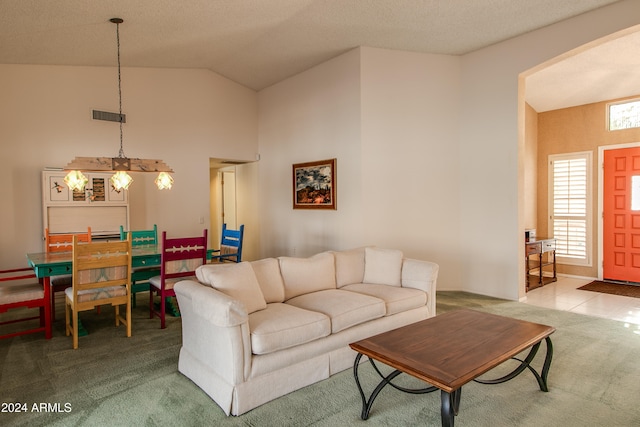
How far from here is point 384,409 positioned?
8.32 ft

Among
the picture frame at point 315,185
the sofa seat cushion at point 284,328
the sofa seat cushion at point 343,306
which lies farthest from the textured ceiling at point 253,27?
the sofa seat cushion at point 284,328

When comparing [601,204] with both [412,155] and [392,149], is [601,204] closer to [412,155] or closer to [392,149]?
[412,155]

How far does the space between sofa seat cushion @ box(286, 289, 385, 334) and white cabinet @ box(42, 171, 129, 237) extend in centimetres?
372

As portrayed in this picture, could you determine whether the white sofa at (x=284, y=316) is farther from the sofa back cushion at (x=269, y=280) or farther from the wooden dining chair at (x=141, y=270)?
the wooden dining chair at (x=141, y=270)

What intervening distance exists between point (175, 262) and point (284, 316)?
191 cm

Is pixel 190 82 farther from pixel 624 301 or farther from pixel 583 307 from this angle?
pixel 624 301

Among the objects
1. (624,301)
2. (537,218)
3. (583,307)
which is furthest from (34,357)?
(537,218)

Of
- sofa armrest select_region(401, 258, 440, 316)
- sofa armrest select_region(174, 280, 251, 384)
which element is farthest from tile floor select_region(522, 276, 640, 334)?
sofa armrest select_region(174, 280, 251, 384)

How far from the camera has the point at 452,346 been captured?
94.7 inches

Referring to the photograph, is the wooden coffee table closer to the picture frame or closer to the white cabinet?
the picture frame

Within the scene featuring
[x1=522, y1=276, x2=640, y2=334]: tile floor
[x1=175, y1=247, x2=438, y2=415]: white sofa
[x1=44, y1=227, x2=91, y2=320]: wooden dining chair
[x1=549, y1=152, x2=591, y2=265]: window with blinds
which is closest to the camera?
[x1=175, y1=247, x2=438, y2=415]: white sofa

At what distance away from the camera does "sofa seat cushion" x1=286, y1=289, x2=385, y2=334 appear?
121 inches

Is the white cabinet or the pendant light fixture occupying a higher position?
the pendant light fixture

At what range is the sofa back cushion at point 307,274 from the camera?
3.61 metres
